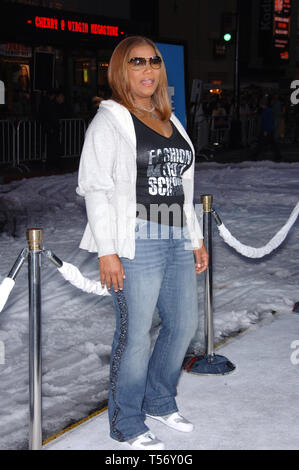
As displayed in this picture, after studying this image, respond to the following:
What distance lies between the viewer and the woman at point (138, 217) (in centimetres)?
299

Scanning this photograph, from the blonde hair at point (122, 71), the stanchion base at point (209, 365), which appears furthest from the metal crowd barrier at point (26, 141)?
the blonde hair at point (122, 71)

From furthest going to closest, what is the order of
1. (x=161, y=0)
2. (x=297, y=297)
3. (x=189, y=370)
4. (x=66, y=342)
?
1. (x=161, y=0)
2. (x=297, y=297)
3. (x=66, y=342)
4. (x=189, y=370)

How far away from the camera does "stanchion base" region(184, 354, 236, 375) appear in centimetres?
427

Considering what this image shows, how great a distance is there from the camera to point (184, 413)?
3676 mm

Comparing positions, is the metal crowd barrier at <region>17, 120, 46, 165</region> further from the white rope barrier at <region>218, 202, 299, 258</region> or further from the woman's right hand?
the woman's right hand

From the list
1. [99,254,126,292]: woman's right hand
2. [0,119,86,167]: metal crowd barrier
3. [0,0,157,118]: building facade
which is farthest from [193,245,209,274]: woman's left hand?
[0,0,157,118]: building facade

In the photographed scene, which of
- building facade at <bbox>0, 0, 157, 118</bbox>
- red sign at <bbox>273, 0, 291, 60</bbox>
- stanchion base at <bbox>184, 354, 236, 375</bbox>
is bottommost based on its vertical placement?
stanchion base at <bbox>184, 354, 236, 375</bbox>

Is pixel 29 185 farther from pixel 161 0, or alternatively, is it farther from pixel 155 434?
pixel 161 0

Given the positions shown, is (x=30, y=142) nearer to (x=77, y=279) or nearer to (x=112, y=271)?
(x=77, y=279)

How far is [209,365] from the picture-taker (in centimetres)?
431

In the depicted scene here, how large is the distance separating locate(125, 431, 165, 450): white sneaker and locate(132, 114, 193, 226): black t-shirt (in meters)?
1.05

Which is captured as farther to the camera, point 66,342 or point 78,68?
point 78,68

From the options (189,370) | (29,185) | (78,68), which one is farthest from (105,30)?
(189,370)

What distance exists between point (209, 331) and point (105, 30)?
16730 millimetres
